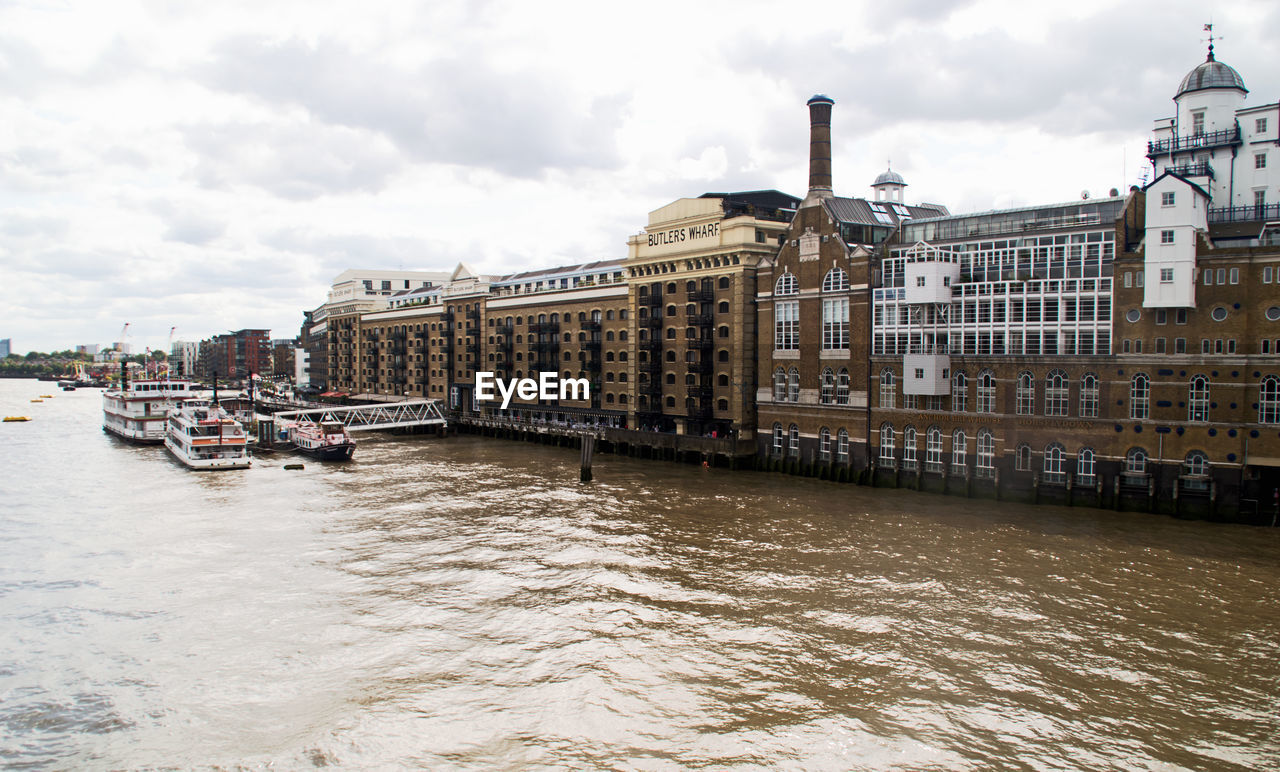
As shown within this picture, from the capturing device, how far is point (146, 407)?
91812 mm

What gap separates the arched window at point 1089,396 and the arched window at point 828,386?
17411 millimetres

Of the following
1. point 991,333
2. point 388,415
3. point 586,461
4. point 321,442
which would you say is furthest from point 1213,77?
point 388,415

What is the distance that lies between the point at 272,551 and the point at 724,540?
2181cm

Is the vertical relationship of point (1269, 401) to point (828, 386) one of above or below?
below

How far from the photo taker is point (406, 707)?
882 inches

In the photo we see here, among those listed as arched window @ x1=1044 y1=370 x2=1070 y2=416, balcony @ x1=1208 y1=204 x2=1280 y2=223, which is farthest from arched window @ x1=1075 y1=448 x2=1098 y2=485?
balcony @ x1=1208 y1=204 x2=1280 y2=223

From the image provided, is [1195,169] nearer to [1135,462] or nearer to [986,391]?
[986,391]

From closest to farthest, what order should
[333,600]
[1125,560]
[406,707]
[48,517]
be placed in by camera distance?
[406,707] < [333,600] < [1125,560] < [48,517]

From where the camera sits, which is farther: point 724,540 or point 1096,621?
point 724,540

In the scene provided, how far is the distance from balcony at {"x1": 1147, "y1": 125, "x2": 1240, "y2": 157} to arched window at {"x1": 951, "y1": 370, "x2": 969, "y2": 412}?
822 inches

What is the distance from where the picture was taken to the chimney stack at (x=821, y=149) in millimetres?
64938

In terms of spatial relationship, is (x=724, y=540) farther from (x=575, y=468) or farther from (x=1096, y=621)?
(x=575, y=468)

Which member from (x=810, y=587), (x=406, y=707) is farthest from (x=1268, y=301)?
(x=406, y=707)

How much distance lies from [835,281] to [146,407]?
3060 inches
